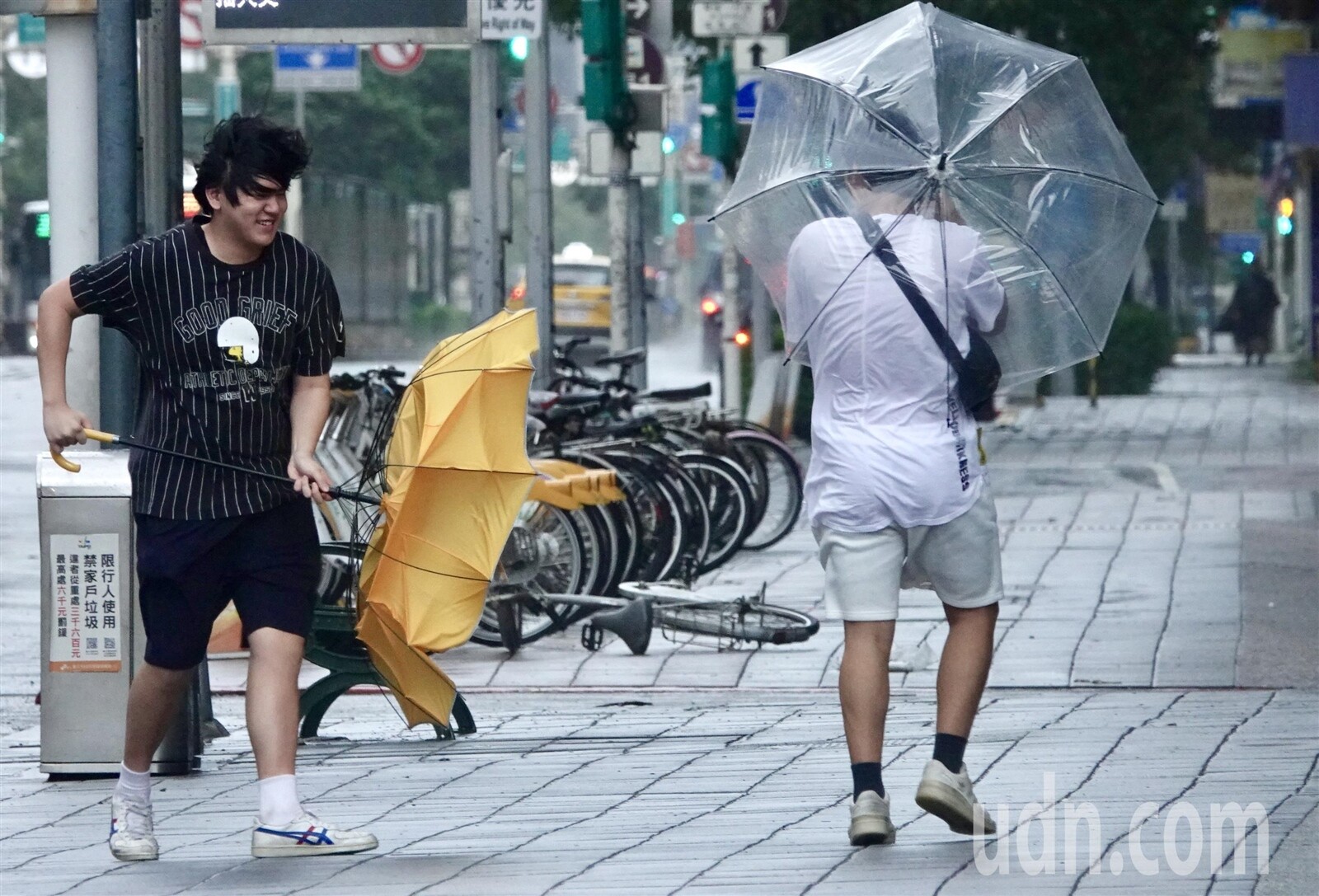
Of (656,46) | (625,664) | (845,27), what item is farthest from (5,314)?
(625,664)

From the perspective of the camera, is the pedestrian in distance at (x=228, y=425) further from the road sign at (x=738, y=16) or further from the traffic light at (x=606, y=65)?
the road sign at (x=738, y=16)

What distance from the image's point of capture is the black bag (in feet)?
18.5

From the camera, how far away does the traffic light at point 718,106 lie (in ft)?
64.7

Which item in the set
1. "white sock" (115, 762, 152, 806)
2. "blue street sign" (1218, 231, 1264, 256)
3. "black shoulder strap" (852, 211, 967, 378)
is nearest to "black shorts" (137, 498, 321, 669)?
"white sock" (115, 762, 152, 806)

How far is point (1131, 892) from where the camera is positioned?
4949mm

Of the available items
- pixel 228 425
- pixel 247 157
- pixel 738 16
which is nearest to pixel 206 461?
pixel 228 425

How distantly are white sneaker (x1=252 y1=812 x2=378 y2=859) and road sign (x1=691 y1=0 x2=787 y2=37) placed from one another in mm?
13596

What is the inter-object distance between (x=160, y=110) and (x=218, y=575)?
7.69 ft

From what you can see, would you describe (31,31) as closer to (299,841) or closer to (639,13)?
(639,13)

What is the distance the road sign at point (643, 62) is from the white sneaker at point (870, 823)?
40.0 ft

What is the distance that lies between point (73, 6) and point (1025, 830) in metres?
3.84

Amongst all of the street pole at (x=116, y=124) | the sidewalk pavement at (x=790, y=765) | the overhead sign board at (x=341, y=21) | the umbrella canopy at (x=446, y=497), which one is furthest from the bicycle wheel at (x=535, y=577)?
the umbrella canopy at (x=446, y=497)

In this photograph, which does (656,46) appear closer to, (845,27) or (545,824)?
(845,27)

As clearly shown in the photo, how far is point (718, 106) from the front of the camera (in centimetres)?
1975
